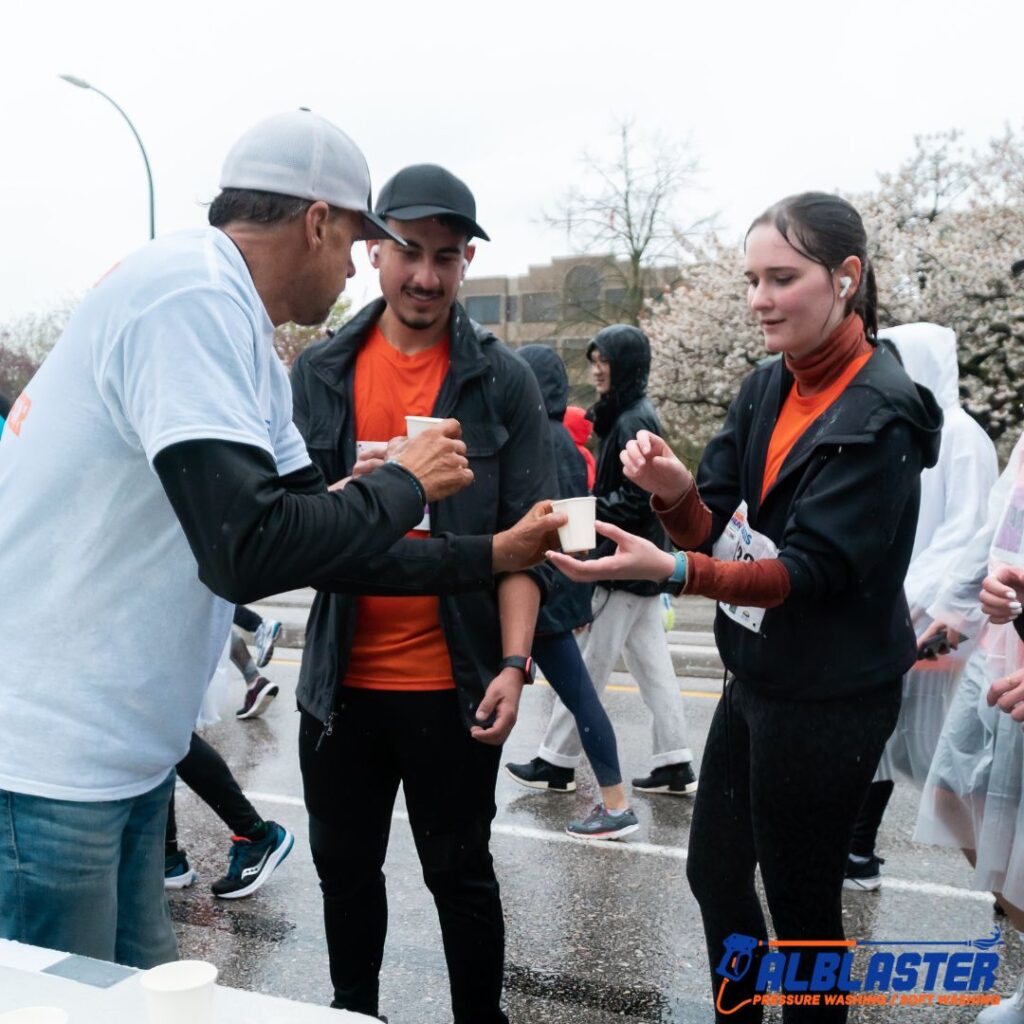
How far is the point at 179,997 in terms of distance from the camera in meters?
1.02

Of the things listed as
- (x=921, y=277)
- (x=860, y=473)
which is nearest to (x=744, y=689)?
(x=860, y=473)

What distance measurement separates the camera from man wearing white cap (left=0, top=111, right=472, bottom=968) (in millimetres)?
1477

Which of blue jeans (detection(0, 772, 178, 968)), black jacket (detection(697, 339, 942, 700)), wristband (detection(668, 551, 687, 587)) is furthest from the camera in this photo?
wristband (detection(668, 551, 687, 587))

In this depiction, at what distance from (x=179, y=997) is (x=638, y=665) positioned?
405 centimetres

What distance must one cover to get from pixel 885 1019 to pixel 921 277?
17.3m

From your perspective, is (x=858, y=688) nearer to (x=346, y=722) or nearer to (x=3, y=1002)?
(x=346, y=722)

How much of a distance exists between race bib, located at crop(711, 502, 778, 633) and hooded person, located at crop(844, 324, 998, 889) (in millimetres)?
1095

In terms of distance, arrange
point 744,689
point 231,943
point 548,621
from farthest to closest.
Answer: point 548,621, point 231,943, point 744,689

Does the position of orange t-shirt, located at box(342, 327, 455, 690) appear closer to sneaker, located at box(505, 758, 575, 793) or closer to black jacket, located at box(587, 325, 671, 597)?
black jacket, located at box(587, 325, 671, 597)

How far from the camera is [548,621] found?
4.41m

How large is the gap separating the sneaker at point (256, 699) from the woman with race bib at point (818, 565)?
463 cm

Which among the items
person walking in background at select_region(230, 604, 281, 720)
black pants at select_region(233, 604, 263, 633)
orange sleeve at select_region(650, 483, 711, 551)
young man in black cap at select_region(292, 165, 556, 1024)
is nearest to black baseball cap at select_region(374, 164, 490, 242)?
young man in black cap at select_region(292, 165, 556, 1024)

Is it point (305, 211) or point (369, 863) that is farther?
point (369, 863)

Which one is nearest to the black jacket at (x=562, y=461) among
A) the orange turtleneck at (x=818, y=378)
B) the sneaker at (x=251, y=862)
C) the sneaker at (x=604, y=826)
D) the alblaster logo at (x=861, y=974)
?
the sneaker at (x=604, y=826)
